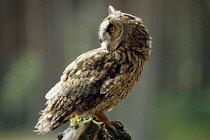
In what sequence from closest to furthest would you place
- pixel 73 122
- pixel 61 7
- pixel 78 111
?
pixel 73 122
pixel 78 111
pixel 61 7

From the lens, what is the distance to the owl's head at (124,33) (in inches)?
102

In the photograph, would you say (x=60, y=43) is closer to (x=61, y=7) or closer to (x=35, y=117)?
(x=61, y=7)

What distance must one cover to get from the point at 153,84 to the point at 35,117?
1.81m

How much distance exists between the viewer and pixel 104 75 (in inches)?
103

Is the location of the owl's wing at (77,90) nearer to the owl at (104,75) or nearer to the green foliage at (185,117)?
the owl at (104,75)

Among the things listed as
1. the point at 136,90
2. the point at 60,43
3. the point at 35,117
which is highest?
the point at 60,43

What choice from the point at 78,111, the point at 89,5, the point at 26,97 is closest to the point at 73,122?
the point at 78,111

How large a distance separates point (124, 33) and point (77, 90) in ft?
1.24

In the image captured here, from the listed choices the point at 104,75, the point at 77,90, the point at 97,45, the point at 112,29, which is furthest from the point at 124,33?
the point at 97,45

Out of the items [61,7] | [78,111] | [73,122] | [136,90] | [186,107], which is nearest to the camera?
[73,122]

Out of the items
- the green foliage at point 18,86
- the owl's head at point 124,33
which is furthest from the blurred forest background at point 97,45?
the owl's head at point 124,33

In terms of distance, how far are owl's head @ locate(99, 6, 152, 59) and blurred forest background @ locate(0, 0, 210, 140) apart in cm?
391

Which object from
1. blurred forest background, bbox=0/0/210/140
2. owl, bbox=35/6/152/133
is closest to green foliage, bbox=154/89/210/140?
blurred forest background, bbox=0/0/210/140

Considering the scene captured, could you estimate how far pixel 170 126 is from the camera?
293 inches
